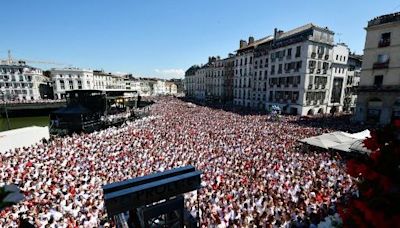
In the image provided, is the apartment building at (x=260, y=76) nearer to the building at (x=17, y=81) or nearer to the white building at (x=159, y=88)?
the building at (x=17, y=81)

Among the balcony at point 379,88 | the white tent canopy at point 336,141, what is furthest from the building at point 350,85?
the white tent canopy at point 336,141

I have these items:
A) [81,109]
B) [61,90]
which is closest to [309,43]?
[81,109]

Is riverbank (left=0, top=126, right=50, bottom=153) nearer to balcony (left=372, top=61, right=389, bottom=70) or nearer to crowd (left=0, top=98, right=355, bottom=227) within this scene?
crowd (left=0, top=98, right=355, bottom=227)

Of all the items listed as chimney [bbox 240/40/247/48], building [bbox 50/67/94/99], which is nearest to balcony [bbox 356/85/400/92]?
chimney [bbox 240/40/247/48]

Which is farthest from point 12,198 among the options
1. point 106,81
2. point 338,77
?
point 106,81

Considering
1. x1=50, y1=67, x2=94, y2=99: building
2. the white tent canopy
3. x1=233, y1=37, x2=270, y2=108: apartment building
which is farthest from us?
x1=50, y1=67, x2=94, y2=99: building

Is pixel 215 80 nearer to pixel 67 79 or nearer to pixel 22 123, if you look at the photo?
pixel 67 79
